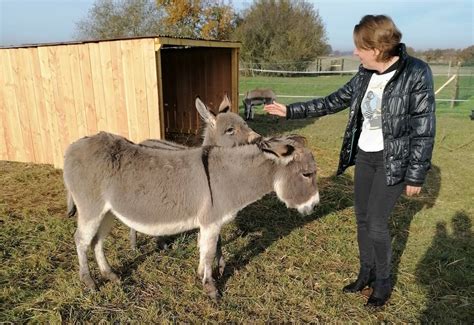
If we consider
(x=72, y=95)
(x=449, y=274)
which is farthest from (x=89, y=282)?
(x=72, y=95)

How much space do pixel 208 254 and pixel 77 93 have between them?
4.51 meters

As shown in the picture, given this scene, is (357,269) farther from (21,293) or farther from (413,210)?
(21,293)

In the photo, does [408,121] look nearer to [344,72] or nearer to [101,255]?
[101,255]

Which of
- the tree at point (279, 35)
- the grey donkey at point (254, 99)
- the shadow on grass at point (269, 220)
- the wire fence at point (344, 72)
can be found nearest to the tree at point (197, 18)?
the tree at point (279, 35)

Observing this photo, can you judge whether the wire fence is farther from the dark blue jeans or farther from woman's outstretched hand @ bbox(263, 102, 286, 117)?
the dark blue jeans

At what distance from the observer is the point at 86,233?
301cm

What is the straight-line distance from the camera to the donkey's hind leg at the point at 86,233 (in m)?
2.94

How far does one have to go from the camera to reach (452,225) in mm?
4543

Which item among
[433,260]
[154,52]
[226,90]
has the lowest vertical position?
[433,260]

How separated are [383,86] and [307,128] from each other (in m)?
8.28

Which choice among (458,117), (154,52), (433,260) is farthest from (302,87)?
(433,260)

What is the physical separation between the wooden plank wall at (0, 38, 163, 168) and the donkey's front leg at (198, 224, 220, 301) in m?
2.98

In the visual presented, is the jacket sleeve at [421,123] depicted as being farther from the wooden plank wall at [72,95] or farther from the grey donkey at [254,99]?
the grey donkey at [254,99]

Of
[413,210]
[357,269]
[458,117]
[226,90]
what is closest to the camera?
[357,269]
